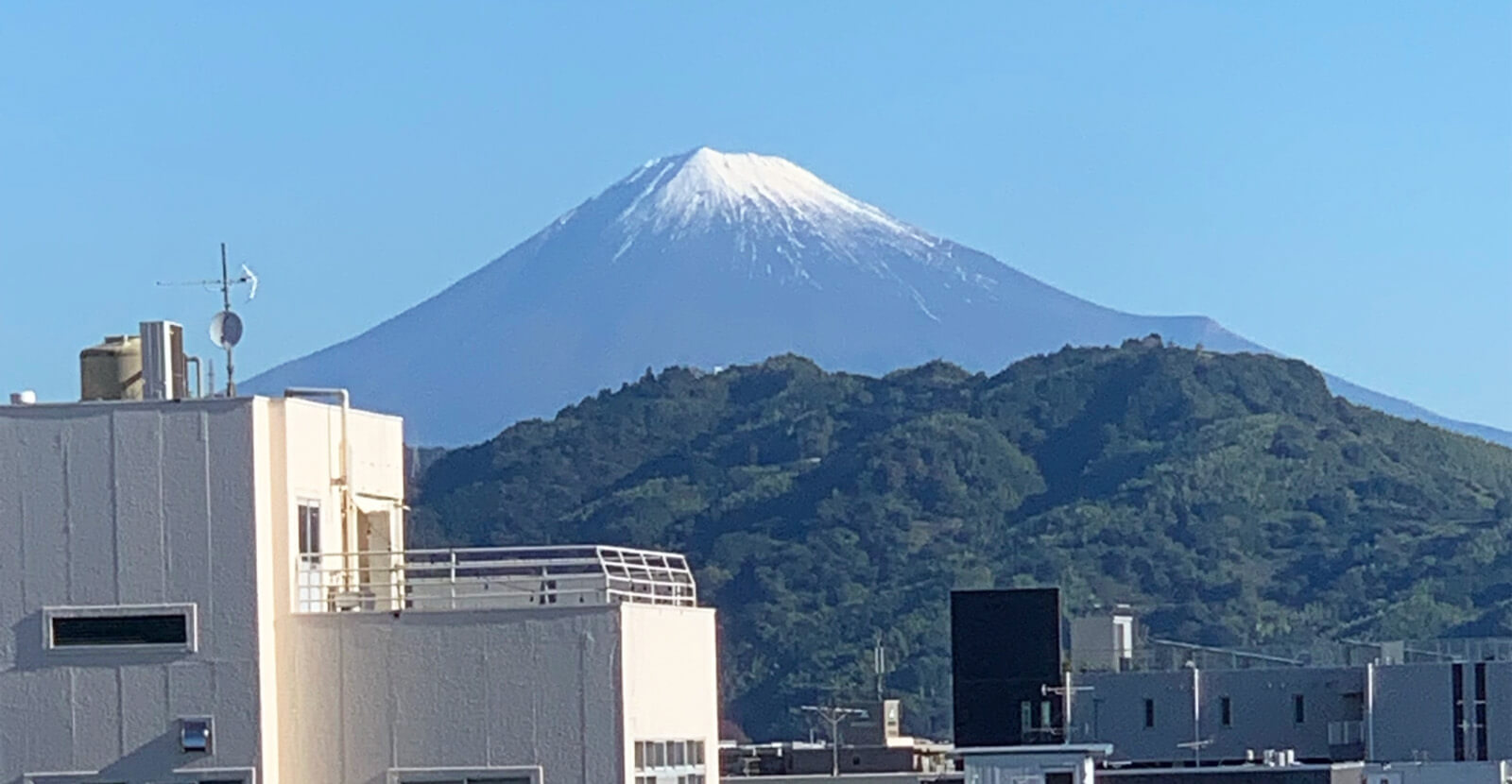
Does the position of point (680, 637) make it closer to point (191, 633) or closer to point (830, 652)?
point (191, 633)

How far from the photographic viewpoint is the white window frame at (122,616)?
1111 inches

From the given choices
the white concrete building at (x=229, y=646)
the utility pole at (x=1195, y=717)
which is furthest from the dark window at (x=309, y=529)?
the utility pole at (x=1195, y=717)

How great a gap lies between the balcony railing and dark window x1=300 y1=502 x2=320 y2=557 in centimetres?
12

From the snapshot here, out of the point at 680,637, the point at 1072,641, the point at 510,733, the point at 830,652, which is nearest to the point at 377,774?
the point at 510,733

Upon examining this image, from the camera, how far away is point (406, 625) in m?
28.3

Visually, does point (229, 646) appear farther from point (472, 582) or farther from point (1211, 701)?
point (1211, 701)

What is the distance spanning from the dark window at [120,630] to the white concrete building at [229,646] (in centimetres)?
2

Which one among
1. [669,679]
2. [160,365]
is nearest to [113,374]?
[160,365]

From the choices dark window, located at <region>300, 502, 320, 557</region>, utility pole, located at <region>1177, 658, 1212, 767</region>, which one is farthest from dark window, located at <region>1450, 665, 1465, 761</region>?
dark window, located at <region>300, 502, 320, 557</region>

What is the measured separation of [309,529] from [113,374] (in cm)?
227

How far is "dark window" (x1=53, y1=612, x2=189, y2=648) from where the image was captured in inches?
1114

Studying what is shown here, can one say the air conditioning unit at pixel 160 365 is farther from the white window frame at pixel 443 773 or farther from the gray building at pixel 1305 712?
the gray building at pixel 1305 712

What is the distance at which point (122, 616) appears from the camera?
93.1 ft

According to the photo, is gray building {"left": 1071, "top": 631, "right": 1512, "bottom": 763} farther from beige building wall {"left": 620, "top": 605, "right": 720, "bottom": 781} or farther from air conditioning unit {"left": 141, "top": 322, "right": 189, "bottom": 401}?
air conditioning unit {"left": 141, "top": 322, "right": 189, "bottom": 401}
